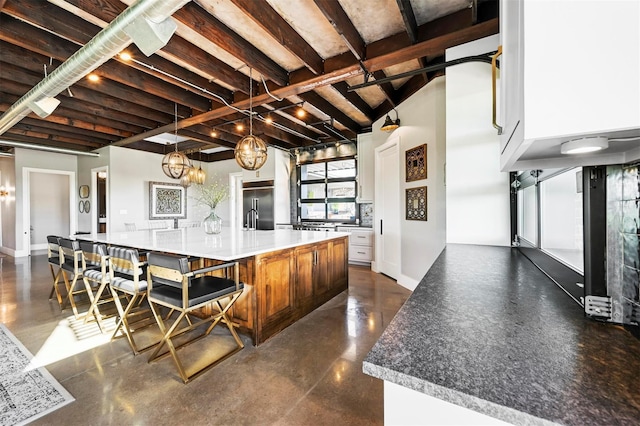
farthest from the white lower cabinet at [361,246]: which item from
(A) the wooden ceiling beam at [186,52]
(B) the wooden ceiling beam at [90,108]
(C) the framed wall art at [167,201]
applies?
(C) the framed wall art at [167,201]

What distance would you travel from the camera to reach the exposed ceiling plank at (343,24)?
217cm

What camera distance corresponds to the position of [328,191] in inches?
263

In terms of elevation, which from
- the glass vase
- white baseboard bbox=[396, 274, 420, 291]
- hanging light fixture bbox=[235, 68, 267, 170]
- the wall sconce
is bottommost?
white baseboard bbox=[396, 274, 420, 291]

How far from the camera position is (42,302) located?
3.45 meters

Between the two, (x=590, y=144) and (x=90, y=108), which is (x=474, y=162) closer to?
(x=590, y=144)

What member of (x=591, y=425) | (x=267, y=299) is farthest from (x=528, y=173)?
(x=267, y=299)

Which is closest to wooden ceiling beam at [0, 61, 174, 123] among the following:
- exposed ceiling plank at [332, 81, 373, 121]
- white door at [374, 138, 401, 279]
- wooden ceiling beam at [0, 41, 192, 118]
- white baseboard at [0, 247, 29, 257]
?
wooden ceiling beam at [0, 41, 192, 118]

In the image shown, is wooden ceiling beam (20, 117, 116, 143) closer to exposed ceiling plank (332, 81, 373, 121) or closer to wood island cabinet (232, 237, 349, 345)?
exposed ceiling plank (332, 81, 373, 121)

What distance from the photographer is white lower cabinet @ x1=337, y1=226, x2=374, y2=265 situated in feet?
18.3

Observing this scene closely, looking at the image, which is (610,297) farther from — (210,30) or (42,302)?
(42,302)

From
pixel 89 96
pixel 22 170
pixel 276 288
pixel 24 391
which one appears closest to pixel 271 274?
pixel 276 288

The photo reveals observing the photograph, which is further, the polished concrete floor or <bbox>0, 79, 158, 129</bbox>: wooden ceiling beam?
<bbox>0, 79, 158, 129</bbox>: wooden ceiling beam

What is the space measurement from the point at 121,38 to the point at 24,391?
→ 109 inches

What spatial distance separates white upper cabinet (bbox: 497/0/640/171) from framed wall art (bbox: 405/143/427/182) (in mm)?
3178
